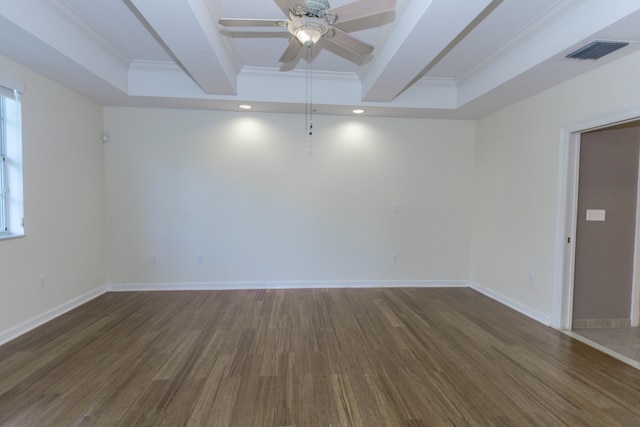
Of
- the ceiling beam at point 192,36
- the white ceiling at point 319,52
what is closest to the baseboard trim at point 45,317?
the white ceiling at point 319,52

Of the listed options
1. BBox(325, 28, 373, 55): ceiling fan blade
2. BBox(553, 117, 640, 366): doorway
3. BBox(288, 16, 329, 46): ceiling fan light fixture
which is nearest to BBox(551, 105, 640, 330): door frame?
BBox(553, 117, 640, 366): doorway

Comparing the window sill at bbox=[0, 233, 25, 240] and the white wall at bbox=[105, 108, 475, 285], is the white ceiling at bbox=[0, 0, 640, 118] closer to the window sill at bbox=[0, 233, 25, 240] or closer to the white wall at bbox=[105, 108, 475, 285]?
the white wall at bbox=[105, 108, 475, 285]

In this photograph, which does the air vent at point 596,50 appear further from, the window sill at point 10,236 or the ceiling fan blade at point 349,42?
the window sill at point 10,236

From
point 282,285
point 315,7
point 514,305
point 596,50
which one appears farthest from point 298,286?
point 596,50

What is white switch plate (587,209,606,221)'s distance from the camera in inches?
124

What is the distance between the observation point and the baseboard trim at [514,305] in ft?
10.7

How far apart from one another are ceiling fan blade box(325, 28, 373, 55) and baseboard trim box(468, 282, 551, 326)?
3350 mm

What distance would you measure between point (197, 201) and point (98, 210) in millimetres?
1261

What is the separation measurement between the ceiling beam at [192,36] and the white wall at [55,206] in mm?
1512

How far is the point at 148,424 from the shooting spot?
1764mm

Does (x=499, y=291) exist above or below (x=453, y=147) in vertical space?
below

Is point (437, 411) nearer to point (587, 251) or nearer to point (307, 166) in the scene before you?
point (587, 251)

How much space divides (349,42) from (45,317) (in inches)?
157

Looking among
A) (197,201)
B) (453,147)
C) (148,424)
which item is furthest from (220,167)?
(453,147)
